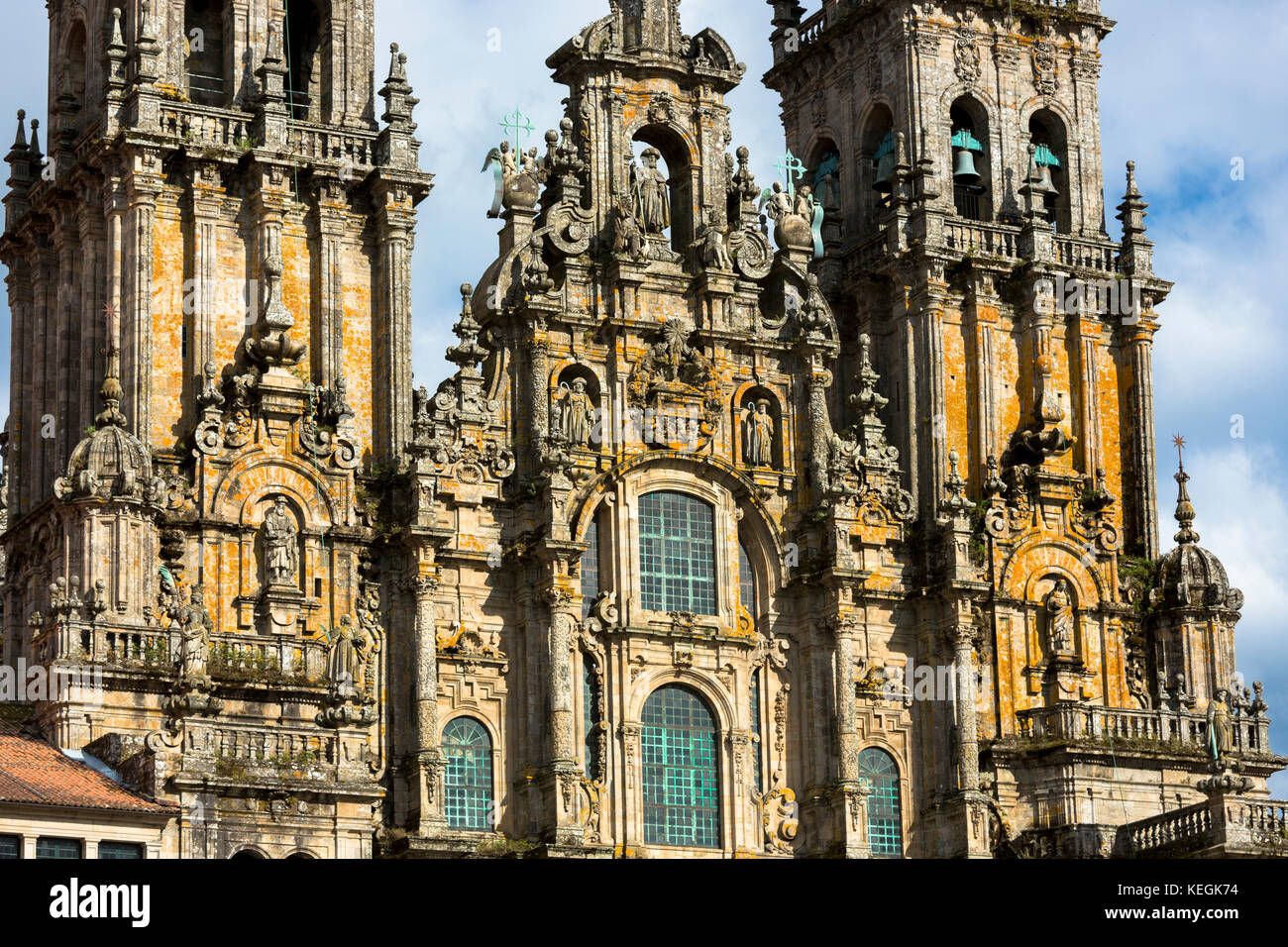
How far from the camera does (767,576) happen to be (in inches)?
2896

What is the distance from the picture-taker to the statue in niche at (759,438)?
243 feet

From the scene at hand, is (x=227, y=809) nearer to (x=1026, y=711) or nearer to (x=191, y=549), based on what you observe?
(x=191, y=549)

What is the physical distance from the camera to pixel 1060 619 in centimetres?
7600

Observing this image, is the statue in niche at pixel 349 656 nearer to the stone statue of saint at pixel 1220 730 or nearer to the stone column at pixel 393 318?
the stone column at pixel 393 318

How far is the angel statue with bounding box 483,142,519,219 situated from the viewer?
73062 mm

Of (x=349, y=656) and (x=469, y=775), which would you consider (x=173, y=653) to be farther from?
(x=469, y=775)

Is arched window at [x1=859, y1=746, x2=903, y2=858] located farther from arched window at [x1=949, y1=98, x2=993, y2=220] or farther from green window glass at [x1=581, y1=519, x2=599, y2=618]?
arched window at [x1=949, y1=98, x2=993, y2=220]

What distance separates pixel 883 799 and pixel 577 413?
1162cm

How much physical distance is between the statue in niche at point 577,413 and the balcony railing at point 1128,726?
12.7m

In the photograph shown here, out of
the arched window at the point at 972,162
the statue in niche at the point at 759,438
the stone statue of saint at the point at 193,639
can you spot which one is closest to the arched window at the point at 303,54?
the statue in niche at the point at 759,438

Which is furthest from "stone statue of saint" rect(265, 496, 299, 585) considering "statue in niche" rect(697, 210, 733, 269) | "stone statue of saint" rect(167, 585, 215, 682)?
"statue in niche" rect(697, 210, 733, 269)
